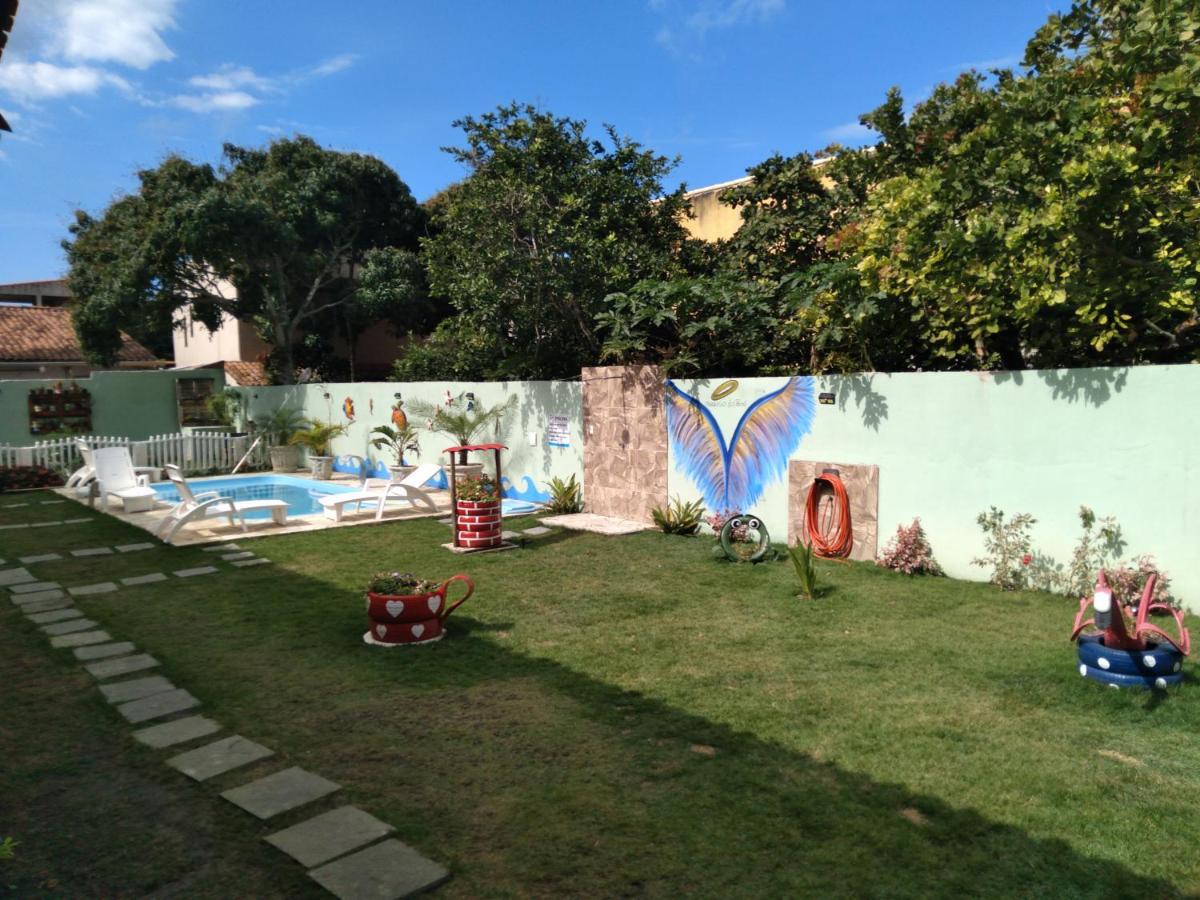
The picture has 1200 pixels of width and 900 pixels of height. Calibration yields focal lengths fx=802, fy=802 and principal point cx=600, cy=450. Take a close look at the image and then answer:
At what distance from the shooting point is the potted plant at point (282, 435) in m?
20.5

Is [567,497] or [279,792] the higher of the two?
[567,497]

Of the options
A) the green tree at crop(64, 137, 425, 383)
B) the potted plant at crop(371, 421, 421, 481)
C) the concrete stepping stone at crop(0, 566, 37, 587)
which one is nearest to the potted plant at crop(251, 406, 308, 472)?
the potted plant at crop(371, 421, 421, 481)

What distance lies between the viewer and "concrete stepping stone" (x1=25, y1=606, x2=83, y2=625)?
7758 mm

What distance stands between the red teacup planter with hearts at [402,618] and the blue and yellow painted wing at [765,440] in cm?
537

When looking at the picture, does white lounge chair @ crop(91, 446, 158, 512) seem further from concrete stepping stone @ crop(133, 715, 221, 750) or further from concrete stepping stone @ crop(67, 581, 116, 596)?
concrete stepping stone @ crop(133, 715, 221, 750)

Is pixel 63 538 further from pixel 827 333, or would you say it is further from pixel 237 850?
pixel 827 333

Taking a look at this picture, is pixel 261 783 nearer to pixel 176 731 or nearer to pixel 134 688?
pixel 176 731

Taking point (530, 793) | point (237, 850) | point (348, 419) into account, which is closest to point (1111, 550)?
point (530, 793)

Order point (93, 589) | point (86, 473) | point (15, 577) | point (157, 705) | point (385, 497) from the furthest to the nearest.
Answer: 1. point (86, 473)
2. point (385, 497)
3. point (15, 577)
4. point (93, 589)
5. point (157, 705)

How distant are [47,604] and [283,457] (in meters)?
12.5

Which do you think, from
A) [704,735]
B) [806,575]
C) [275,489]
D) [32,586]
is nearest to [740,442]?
[806,575]

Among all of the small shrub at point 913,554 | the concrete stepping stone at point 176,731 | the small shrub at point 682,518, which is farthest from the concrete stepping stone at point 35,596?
the small shrub at point 913,554

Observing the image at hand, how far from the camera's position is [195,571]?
32.4 feet

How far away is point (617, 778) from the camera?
451 cm
